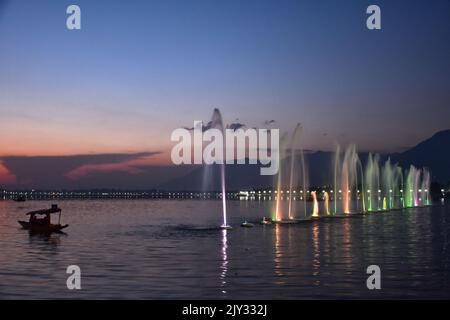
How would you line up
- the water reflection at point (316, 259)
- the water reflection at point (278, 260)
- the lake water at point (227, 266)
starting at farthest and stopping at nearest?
the water reflection at point (278, 260) < the water reflection at point (316, 259) < the lake water at point (227, 266)

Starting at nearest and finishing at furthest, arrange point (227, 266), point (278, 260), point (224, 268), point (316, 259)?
1. point (224, 268)
2. point (227, 266)
3. point (278, 260)
4. point (316, 259)

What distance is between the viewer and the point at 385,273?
2889cm

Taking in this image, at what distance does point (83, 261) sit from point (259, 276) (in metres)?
12.0

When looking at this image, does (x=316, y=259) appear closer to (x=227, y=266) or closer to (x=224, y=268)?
(x=227, y=266)

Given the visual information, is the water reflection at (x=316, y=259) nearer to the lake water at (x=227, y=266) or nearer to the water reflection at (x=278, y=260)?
the lake water at (x=227, y=266)

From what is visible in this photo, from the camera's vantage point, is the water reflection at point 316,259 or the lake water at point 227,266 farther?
the water reflection at point 316,259

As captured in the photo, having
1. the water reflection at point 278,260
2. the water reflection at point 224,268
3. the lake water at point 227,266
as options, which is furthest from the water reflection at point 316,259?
the water reflection at point 224,268

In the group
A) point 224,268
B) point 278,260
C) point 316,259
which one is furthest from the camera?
point 316,259

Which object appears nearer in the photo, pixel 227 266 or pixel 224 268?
pixel 224 268

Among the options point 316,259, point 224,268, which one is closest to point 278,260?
point 316,259

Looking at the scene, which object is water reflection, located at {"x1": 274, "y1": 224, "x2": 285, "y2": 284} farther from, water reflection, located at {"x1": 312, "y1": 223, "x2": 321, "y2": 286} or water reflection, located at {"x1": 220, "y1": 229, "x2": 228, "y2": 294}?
water reflection, located at {"x1": 220, "y1": 229, "x2": 228, "y2": 294}

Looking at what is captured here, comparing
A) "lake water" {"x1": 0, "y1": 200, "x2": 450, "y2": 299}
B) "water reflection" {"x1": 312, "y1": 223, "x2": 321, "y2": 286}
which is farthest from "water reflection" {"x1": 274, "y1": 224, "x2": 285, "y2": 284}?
"water reflection" {"x1": 312, "y1": 223, "x2": 321, "y2": 286}
